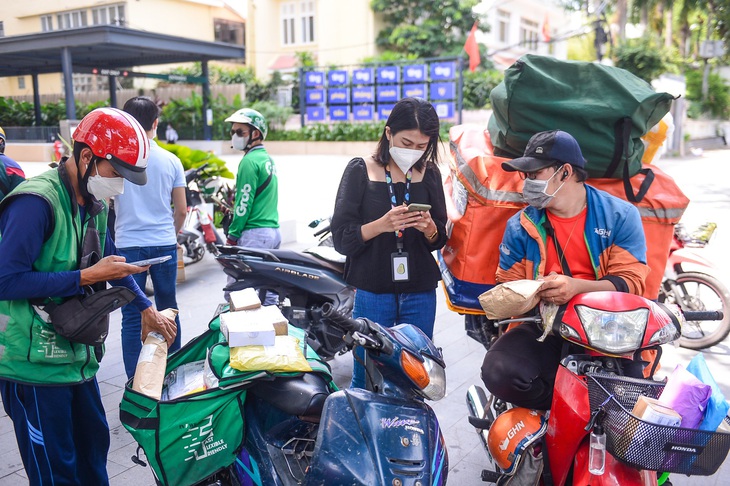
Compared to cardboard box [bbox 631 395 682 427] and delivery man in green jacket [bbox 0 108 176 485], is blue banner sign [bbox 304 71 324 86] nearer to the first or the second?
delivery man in green jacket [bbox 0 108 176 485]

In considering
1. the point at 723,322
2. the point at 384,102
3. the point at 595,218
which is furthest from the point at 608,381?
the point at 384,102

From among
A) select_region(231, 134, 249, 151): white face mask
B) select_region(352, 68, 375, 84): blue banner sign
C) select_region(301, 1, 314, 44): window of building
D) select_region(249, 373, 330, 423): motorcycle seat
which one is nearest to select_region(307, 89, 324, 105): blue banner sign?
select_region(352, 68, 375, 84): blue banner sign

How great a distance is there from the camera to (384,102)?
2533 cm

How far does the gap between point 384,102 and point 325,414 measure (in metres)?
24.0

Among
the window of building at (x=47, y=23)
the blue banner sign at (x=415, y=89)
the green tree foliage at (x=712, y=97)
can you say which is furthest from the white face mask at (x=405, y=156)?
the green tree foliage at (x=712, y=97)

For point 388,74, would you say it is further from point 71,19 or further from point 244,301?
point 244,301

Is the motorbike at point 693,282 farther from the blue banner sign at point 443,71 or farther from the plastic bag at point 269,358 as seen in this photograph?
the blue banner sign at point 443,71

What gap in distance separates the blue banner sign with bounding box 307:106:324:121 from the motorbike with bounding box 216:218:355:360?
22.8 metres

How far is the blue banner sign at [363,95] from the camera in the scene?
25.5 metres

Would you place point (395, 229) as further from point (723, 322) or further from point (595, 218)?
point (723, 322)

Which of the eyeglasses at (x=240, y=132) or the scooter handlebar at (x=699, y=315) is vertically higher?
the eyeglasses at (x=240, y=132)

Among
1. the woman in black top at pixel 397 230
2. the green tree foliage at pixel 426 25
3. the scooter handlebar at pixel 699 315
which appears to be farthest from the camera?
the green tree foliage at pixel 426 25

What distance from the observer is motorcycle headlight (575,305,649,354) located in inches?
93.2

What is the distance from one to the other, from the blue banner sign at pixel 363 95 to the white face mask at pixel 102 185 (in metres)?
23.7
